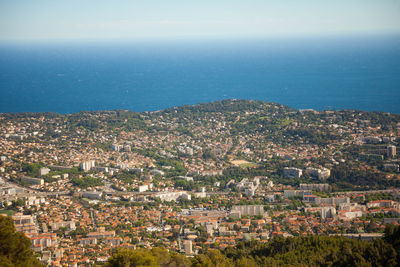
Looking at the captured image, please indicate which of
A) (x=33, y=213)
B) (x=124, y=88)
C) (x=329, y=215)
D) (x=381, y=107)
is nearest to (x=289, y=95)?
(x=381, y=107)

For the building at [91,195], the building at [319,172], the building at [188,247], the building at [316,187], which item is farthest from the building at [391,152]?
the building at [91,195]

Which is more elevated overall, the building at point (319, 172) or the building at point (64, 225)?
the building at point (319, 172)

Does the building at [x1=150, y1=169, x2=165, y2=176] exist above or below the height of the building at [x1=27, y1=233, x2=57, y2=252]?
above

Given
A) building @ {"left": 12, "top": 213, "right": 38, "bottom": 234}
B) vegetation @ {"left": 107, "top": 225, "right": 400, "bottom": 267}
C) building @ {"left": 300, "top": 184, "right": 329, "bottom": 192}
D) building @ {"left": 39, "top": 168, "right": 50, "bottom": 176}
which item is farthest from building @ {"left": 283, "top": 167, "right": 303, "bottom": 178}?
building @ {"left": 12, "top": 213, "right": 38, "bottom": 234}

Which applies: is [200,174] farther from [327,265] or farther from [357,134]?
[327,265]

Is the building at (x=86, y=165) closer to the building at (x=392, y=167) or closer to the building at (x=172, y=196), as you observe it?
the building at (x=172, y=196)

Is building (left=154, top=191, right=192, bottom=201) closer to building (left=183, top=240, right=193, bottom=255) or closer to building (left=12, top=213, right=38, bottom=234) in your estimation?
building (left=183, top=240, right=193, bottom=255)
